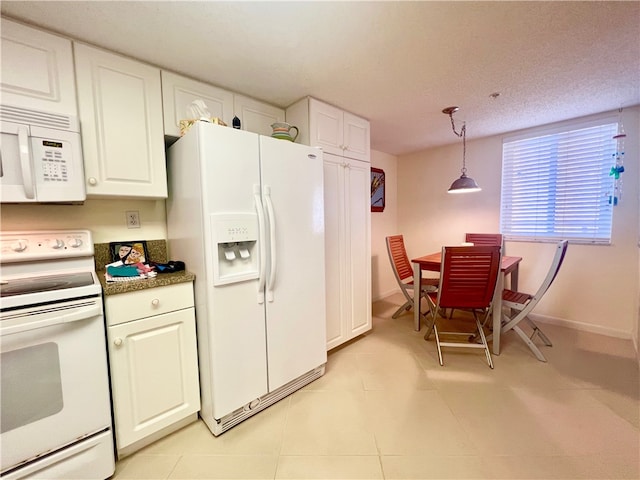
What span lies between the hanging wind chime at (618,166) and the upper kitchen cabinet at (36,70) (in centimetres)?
418

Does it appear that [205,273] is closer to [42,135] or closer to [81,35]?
[42,135]

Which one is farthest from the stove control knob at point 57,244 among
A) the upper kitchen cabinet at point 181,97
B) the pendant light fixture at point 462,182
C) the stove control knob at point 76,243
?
the pendant light fixture at point 462,182

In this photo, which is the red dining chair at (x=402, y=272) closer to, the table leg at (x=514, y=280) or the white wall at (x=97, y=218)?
the table leg at (x=514, y=280)

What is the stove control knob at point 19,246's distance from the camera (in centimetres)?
130

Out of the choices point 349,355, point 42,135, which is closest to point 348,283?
point 349,355

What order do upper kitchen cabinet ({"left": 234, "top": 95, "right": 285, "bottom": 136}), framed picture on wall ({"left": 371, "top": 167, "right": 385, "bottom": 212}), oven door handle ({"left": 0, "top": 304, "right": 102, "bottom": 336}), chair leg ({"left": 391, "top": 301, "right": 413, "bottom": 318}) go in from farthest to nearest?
1. framed picture on wall ({"left": 371, "top": 167, "right": 385, "bottom": 212})
2. chair leg ({"left": 391, "top": 301, "right": 413, "bottom": 318})
3. upper kitchen cabinet ({"left": 234, "top": 95, "right": 285, "bottom": 136})
4. oven door handle ({"left": 0, "top": 304, "right": 102, "bottom": 336})

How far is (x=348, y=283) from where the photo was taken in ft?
7.65

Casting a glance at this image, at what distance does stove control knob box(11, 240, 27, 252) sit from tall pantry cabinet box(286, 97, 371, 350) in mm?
1774

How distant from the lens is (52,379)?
107 cm

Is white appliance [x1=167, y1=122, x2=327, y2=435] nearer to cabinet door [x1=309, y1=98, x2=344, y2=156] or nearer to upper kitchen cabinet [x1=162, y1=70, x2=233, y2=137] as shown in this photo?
upper kitchen cabinet [x1=162, y1=70, x2=233, y2=137]

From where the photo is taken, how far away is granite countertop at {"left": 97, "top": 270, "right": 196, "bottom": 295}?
48.5 inches

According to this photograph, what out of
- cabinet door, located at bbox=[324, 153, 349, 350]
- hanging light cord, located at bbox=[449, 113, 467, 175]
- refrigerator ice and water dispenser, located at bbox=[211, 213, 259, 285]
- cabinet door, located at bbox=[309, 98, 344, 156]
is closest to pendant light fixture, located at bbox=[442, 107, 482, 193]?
hanging light cord, located at bbox=[449, 113, 467, 175]

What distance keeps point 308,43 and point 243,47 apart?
0.37 meters

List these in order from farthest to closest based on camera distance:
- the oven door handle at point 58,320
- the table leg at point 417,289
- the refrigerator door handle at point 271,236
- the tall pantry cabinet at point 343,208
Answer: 1. the table leg at point 417,289
2. the tall pantry cabinet at point 343,208
3. the refrigerator door handle at point 271,236
4. the oven door handle at point 58,320
